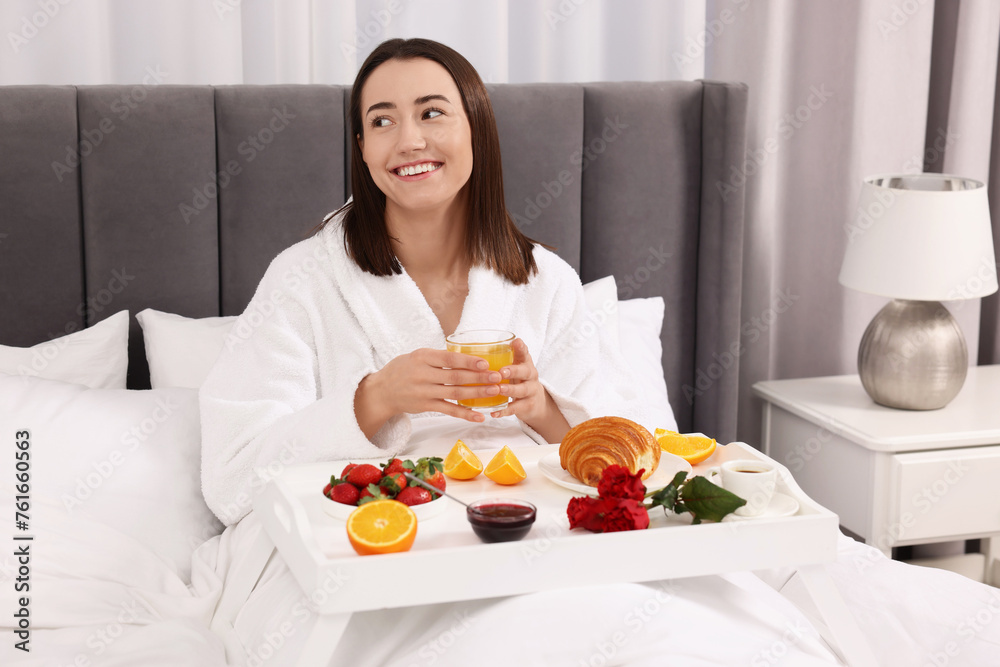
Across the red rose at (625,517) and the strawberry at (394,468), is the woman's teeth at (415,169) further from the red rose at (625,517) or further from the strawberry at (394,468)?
the red rose at (625,517)

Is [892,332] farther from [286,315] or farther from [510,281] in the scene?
[286,315]

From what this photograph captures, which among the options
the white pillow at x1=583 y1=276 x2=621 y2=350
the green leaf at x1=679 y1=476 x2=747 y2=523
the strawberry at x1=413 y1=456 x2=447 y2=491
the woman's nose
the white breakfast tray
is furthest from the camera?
the white pillow at x1=583 y1=276 x2=621 y2=350

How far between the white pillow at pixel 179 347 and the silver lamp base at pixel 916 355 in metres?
1.48

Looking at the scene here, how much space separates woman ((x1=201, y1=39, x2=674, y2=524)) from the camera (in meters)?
1.57

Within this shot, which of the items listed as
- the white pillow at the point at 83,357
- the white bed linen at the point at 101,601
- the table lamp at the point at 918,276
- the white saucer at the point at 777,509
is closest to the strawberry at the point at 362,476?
the white bed linen at the point at 101,601

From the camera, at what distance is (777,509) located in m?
1.29

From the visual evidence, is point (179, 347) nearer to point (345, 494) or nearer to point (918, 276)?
point (345, 494)

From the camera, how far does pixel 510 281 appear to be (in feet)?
6.27

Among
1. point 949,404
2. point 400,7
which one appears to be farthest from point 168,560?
point 949,404

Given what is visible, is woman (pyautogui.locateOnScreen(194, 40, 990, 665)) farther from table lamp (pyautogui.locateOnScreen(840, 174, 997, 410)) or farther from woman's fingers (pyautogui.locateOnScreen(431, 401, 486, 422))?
table lamp (pyautogui.locateOnScreen(840, 174, 997, 410))

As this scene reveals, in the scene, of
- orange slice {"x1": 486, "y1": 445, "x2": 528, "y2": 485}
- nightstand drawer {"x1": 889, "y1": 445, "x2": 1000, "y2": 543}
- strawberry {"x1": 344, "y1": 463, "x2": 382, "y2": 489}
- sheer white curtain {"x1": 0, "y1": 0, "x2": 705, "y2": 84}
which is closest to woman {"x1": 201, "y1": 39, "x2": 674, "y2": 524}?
orange slice {"x1": 486, "y1": 445, "x2": 528, "y2": 485}

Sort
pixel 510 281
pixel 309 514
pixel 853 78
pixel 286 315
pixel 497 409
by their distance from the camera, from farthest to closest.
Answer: pixel 853 78 → pixel 510 281 → pixel 286 315 → pixel 497 409 → pixel 309 514

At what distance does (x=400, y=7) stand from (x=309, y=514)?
1449 mm

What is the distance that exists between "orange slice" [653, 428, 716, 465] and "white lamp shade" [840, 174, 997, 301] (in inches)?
35.0
